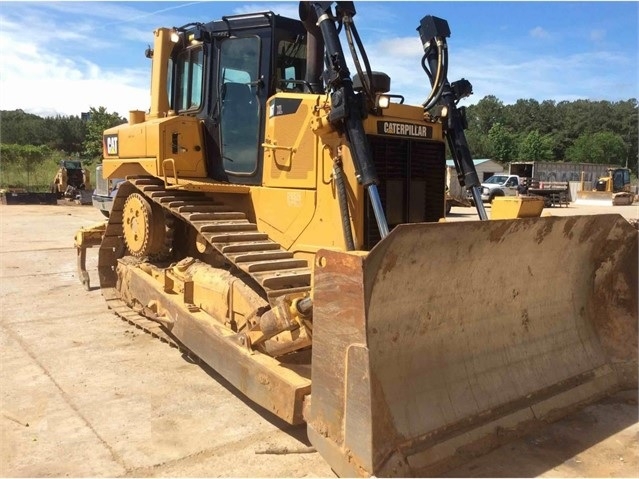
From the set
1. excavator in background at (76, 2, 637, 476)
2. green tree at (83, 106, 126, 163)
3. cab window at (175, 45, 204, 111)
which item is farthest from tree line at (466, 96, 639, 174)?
excavator in background at (76, 2, 637, 476)

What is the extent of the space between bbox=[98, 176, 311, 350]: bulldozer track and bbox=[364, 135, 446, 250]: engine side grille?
0.68 metres

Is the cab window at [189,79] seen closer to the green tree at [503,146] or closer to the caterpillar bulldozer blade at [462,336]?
the caterpillar bulldozer blade at [462,336]

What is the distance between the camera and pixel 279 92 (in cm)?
503

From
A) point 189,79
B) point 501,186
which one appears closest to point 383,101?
point 189,79

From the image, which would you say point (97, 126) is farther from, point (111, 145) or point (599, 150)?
point (599, 150)

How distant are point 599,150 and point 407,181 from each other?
76.3m

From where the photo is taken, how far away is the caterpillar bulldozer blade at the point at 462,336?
3.10m

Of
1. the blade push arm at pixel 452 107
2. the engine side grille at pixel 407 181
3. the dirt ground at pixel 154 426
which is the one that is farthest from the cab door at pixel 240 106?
the dirt ground at pixel 154 426

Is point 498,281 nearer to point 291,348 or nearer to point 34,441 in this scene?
point 291,348

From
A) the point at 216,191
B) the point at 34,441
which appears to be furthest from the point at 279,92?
the point at 34,441

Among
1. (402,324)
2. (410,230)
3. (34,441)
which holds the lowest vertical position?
(34,441)

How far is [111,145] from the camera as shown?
7102 millimetres

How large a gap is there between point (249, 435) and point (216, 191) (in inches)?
88.0

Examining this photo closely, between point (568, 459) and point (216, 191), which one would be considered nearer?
point (568, 459)
